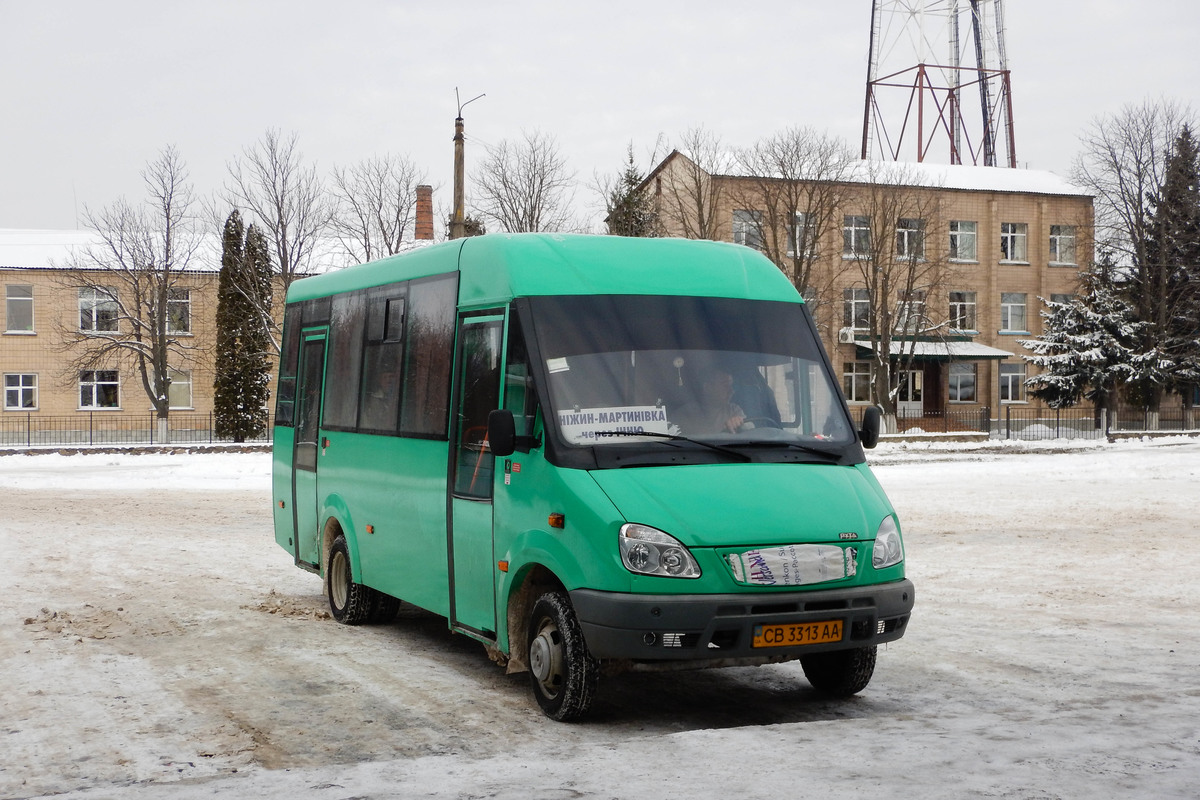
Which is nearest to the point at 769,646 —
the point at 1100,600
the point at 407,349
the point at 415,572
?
the point at 415,572

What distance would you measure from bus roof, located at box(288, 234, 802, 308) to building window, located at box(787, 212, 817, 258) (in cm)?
3821

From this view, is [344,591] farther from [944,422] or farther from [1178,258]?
[1178,258]

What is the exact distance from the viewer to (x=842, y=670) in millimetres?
7496

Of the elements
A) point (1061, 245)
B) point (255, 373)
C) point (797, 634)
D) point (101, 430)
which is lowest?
point (797, 634)

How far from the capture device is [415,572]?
28.9 feet

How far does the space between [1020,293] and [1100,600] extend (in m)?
51.6

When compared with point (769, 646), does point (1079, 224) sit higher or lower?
higher

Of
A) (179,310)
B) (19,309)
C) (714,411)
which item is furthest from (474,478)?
(19,309)

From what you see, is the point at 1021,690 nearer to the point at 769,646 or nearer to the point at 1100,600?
the point at 769,646

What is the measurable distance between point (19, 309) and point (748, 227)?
30313 millimetres

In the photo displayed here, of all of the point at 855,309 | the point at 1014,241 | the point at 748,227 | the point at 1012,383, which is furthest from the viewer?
the point at 1014,241

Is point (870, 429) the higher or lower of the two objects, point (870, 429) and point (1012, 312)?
the lower

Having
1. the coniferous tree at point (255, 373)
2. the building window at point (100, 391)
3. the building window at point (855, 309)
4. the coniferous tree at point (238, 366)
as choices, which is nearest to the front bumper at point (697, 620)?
the coniferous tree at point (255, 373)

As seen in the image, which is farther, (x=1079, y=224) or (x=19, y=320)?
(x=1079, y=224)
